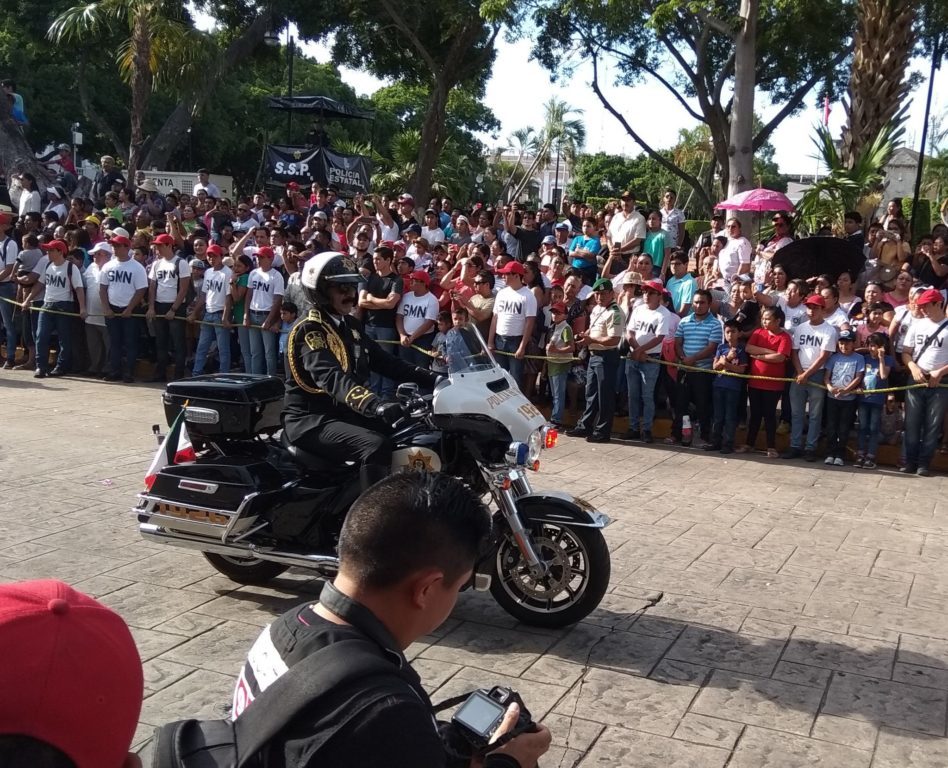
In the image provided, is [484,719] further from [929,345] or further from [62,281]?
[62,281]

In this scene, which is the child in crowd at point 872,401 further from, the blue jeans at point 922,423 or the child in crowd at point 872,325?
the blue jeans at point 922,423

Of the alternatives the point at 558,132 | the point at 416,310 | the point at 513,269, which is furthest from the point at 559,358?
the point at 558,132

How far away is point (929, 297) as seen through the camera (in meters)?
9.74

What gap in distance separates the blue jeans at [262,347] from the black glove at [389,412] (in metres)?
8.39

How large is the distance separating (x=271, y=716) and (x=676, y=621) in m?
3.94

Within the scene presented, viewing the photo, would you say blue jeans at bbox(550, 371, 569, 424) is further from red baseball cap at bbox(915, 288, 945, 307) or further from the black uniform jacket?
the black uniform jacket

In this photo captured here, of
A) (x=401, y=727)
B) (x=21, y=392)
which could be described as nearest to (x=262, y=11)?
(x=21, y=392)

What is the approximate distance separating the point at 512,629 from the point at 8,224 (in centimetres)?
1377

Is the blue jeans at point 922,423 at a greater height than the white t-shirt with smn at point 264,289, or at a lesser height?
lesser

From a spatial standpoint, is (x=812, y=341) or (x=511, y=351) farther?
(x=511, y=351)

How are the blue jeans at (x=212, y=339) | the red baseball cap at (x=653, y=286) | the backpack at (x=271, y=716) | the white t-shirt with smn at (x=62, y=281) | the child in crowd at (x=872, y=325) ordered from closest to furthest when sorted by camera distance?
1. the backpack at (x=271, y=716)
2. the child in crowd at (x=872, y=325)
3. the red baseball cap at (x=653, y=286)
4. the blue jeans at (x=212, y=339)
5. the white t-shirt with smn at (x=62, y=281)

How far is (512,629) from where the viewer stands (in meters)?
5.23

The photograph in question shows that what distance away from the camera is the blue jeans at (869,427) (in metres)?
10.0

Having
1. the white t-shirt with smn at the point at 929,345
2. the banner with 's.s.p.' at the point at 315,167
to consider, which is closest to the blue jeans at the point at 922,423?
the white t-shirt with smn at the point at 929,345
